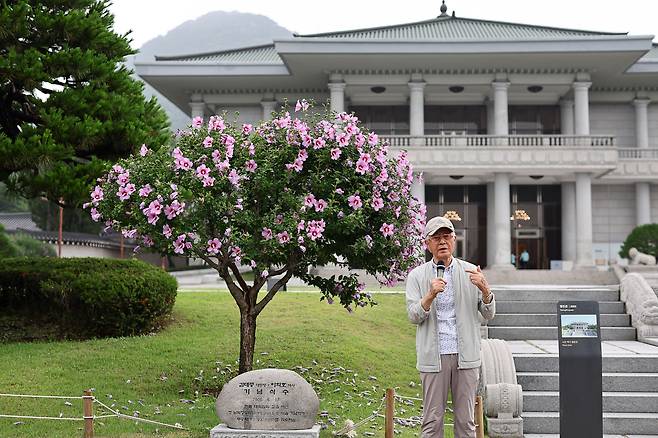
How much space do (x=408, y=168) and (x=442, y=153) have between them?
2273cm

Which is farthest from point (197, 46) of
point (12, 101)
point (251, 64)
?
point (12, 101)

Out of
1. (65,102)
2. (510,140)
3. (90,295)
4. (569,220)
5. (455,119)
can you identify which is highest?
(455,119)

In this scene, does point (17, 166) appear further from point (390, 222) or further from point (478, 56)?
point (478, 56)

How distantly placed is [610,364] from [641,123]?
30.2 m

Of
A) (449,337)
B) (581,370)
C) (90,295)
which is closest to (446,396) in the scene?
(449,337)

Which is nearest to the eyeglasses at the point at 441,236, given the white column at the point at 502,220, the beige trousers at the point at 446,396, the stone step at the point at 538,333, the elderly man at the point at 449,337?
the elderly man at the point at 449,337

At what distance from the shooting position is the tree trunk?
31.9 ft

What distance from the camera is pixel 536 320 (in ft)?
39.9

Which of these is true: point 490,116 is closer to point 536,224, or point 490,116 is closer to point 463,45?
point 536,224

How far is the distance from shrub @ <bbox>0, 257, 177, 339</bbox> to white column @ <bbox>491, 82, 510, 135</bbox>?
22.8 metres

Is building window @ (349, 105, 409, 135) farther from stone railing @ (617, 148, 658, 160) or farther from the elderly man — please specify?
the elderly man

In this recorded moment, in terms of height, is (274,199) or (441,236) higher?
(274,199)

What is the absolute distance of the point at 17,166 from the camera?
11.5m

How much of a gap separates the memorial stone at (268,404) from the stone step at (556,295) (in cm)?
705
